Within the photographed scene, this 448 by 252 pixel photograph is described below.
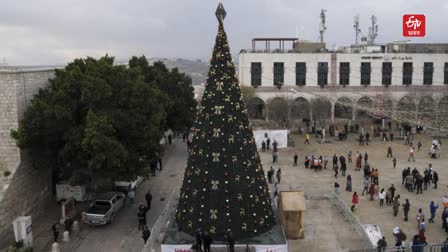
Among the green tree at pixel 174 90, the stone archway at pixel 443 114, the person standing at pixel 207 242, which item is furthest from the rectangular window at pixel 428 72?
the person standing at pixel 207 242

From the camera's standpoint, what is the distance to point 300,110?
4366cm

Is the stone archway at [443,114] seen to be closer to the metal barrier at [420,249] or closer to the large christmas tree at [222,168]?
the metal barrier at [420,249]

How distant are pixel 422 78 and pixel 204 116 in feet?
131

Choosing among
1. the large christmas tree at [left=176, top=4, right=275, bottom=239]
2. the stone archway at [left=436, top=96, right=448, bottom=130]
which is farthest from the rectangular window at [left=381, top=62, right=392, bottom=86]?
the large christmas tree at [left=176, top=4, right=275, bottom=239]

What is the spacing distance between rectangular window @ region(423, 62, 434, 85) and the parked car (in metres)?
38.3

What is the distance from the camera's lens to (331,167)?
28.3 m

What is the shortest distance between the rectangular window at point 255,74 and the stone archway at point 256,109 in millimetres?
1644

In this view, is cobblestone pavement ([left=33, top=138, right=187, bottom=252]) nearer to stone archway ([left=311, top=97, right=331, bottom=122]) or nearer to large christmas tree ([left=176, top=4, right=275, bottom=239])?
large christmas tree ([left=176, top=4, right=275, bottom=239])

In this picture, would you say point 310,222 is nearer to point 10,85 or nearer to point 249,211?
point 249,211

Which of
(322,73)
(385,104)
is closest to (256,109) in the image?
(322,73)

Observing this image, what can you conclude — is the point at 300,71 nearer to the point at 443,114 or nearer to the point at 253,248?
the point at 443,114

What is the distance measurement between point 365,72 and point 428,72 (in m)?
6.87

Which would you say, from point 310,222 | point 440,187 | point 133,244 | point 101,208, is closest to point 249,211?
point 310,222

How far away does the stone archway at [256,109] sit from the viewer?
46553 millimetres
